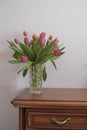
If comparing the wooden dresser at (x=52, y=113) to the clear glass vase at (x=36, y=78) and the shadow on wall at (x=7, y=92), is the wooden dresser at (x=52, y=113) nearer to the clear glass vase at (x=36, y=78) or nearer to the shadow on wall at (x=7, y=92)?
the clear glass vase at (x=36, y=78)

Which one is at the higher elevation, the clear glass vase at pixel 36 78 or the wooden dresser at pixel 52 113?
the clear glass vase at pixel 36 78

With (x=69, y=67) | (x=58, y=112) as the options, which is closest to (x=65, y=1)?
(x=69, y=67)

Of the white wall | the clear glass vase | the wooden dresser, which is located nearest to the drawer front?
the wooden dresser

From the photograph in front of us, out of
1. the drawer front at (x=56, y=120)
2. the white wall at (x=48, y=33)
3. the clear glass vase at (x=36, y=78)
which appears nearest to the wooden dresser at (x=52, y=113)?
the drawer front at (x=56, y=120)

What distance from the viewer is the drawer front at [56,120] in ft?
3.89

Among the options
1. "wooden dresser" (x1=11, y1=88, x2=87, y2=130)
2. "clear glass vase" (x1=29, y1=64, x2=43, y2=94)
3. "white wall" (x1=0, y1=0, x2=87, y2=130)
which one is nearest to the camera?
"wooden dresser" (x1=11, y1=88, x2=87, y2=130)

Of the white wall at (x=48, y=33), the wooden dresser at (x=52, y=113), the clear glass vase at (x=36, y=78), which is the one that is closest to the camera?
the wooden dresser at (x=52, y=113)

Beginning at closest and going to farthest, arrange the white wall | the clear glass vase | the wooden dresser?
the wooden dresser < the clear glass vase < the white wall

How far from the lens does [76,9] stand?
1.63 meters

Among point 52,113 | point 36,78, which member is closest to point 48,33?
point 36,78

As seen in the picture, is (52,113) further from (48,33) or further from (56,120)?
(48,33)

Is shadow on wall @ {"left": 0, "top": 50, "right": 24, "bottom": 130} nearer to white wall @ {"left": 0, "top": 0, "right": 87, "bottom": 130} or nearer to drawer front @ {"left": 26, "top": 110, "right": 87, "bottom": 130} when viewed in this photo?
white wall @ {"left": 0, "top": 0, "right": 87, "bottom": 130}

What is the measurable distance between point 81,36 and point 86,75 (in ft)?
1.03

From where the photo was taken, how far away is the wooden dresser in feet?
3.85
